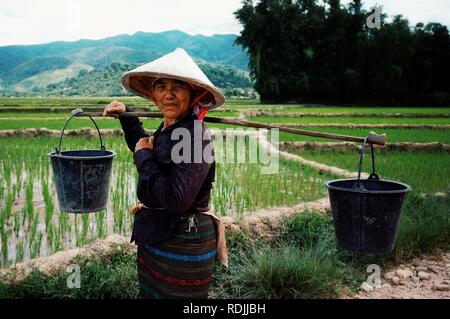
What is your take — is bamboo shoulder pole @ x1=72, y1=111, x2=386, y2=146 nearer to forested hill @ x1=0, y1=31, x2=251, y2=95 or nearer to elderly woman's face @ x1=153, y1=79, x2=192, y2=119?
elderly woman's face @ x1=153, y1=79, x2=192, y2=119

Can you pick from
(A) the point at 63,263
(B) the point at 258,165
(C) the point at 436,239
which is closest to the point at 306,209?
(C) the point at 436,239

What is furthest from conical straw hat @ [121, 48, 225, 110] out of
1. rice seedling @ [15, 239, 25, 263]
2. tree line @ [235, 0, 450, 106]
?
tree line @ [235, 0, 450, 106]

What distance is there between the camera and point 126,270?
112 inches

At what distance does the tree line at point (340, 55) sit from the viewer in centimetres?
3061

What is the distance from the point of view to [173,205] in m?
1.62

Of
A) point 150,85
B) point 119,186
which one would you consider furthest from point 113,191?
point 150,85

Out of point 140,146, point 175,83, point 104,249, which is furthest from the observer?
point 104,249

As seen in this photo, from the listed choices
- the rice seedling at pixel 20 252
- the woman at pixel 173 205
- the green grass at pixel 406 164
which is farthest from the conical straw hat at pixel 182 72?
the green grass at pixel 406 164

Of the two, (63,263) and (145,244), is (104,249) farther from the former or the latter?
(145,244)

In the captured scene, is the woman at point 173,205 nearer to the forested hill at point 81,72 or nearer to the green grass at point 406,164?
the green grass at point 406,164

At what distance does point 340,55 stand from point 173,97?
33061 mm

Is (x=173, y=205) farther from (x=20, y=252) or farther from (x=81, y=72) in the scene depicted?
(x=81, y=72)

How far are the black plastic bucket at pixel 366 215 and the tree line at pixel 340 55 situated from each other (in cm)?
2973
